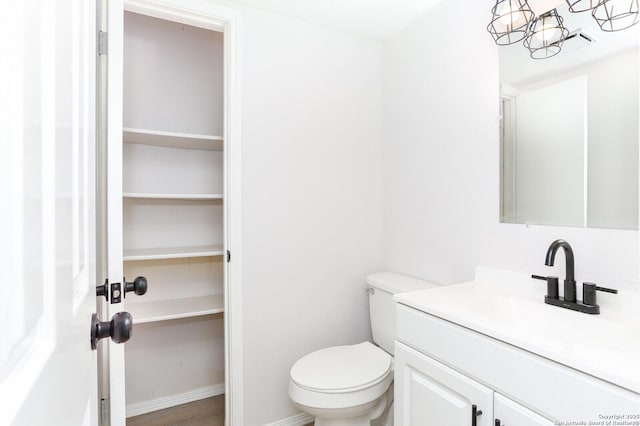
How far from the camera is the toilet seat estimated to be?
150 centimetres

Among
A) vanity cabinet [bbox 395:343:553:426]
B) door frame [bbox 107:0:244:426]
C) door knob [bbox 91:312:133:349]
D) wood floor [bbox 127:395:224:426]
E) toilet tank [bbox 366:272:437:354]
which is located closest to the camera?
door knob [bbox 91:312:133:349]

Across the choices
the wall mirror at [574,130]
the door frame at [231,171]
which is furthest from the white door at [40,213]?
the wall mirror at [574,130]

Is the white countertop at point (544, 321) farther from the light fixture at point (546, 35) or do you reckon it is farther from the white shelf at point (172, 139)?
the white shelf at point (172, 139)

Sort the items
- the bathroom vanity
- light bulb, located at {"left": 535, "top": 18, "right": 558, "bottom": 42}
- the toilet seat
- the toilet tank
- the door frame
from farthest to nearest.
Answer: the toilet tank
the door frame
the toilet seat
light bulb, located at {"left": 535, "top": 18, "right": 558, "bottom": 42}
the bathroom vanity

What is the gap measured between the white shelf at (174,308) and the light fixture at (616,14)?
2.15m

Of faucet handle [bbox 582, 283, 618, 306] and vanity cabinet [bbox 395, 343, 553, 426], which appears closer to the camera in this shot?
vanity cabinet [bbox 395, 343, 553, 426]

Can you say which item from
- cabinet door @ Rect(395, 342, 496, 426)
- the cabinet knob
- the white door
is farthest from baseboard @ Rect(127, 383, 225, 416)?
the white door

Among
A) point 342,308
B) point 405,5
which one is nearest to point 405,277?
point 342,308

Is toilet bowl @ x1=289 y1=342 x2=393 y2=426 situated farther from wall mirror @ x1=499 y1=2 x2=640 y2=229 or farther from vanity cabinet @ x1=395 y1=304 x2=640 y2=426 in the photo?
wall mirror @ x1=499 y1=2 x2=640 y2=229

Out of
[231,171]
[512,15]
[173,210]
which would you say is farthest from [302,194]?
[512,15]

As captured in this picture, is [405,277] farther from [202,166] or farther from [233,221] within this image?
[202,166]

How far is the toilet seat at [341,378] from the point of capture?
1.50 m

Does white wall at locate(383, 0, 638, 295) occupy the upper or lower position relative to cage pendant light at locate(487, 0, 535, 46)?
lower

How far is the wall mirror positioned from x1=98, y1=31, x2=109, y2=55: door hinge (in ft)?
4.97
